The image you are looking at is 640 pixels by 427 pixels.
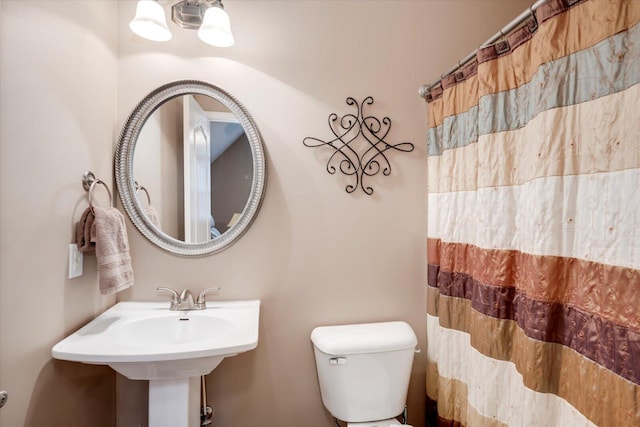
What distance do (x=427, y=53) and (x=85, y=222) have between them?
5.76ft

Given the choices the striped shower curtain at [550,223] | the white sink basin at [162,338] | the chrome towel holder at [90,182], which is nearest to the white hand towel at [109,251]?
the chrome towel holder at [90,182]

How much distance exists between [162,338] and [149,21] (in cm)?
133

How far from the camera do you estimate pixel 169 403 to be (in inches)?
44.8

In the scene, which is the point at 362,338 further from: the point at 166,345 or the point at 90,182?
the point at 90,182

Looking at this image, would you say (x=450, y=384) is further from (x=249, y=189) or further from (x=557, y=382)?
(x=249, y=189)

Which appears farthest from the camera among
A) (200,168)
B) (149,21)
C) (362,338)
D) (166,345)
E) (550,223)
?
(200,168)

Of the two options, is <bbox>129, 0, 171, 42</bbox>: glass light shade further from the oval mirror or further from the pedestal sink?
the pedestal sink

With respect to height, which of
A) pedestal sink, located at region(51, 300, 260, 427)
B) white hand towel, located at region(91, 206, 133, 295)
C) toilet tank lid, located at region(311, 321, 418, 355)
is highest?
white hand towel, located at region(91, 206, 133, 295)

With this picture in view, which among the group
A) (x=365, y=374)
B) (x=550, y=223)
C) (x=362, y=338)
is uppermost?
(x=550, y=223)

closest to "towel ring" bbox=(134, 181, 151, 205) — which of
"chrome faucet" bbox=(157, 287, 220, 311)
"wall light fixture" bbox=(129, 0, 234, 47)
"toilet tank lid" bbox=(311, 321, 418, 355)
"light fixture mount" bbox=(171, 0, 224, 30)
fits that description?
"chrome faucet" bbox=(157, 287, 220, 311)

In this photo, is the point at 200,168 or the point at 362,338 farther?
the point at 200,168

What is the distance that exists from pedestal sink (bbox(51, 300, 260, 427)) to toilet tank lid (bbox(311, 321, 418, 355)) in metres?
0.33

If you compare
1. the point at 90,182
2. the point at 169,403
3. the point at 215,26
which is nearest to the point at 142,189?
the point at 90,182

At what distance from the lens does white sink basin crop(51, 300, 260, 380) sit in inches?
40.0
